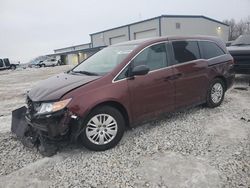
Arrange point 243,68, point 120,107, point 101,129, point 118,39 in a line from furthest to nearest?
point 118,39 < point 243,68 < point 120,107 < point 101,129

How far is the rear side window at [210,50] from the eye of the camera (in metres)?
6.12

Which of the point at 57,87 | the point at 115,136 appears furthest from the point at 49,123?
the point at 115,136

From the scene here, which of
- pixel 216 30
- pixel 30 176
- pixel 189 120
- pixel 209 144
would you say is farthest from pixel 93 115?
pixel 216 30

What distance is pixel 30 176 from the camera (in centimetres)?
374

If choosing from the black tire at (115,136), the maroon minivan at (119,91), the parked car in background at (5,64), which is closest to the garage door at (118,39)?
the parked car in background at (5,64)

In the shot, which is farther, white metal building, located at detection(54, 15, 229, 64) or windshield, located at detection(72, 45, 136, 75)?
white metal building, located at detection(54, 15, 229, 64)

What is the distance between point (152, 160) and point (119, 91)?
3.96ft

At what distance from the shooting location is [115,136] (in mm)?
4453

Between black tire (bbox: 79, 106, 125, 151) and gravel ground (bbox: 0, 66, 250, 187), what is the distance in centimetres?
10

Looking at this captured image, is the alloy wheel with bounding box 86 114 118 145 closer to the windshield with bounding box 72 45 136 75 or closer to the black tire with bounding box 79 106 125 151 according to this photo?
the black tire with bounding box 79 106 125 151

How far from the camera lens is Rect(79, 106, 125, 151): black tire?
13.8 feet

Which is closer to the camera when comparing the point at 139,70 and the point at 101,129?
the point at 101,129

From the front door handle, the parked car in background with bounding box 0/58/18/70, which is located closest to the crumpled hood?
the front door handle

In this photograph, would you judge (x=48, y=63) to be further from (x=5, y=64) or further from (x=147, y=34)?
(x=147, y=34)
